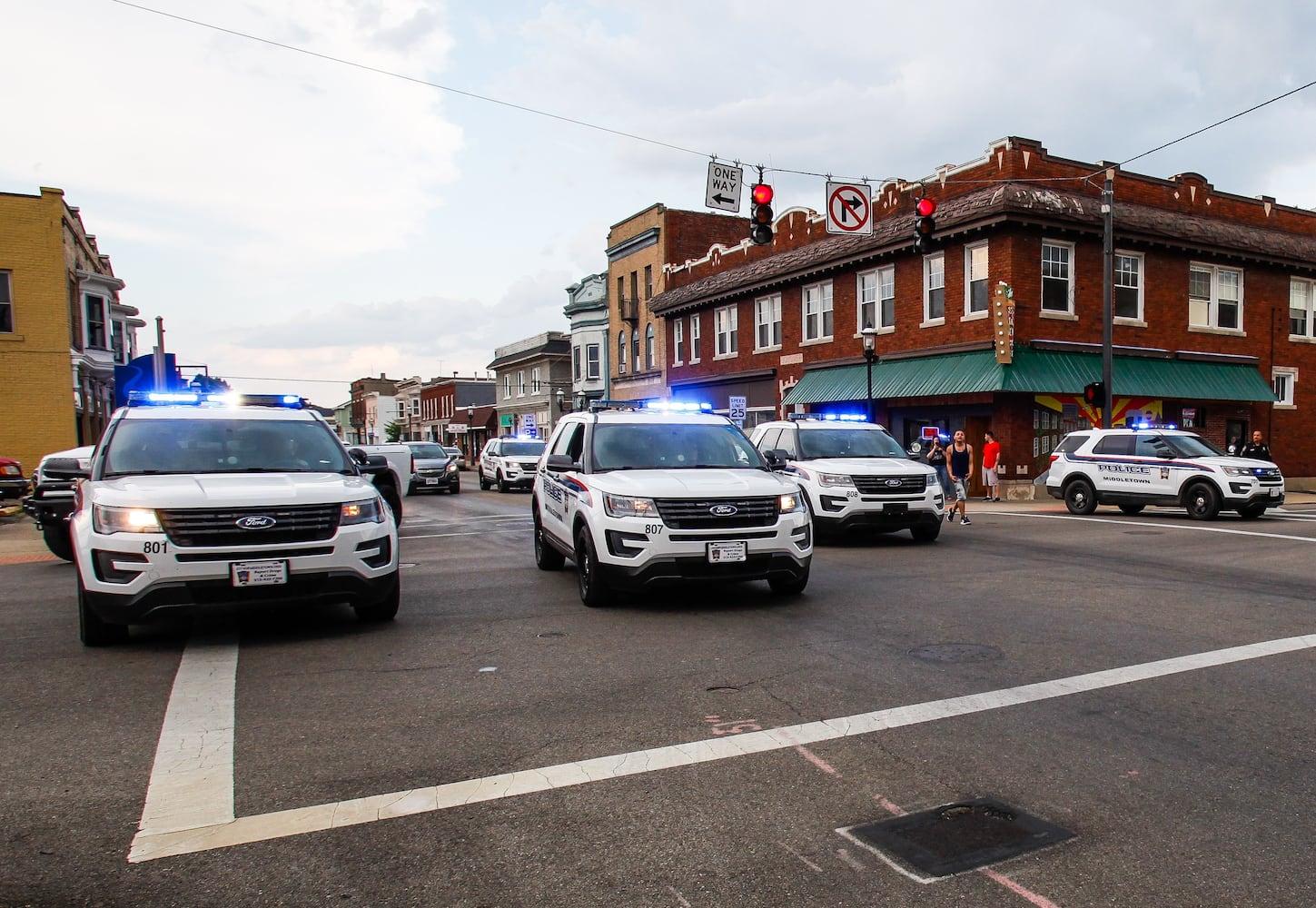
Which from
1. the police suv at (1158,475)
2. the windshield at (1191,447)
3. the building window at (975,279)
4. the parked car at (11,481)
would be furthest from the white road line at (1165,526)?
the parked car at (11,481)

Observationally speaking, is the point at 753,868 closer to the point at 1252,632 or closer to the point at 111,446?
the point at 1252,632

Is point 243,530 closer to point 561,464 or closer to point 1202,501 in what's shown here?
point 561,464

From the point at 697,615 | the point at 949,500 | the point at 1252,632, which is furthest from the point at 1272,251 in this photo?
the point at 697,615

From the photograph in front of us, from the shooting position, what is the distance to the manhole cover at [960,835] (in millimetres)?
3326

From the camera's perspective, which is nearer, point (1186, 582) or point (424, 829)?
point (424, 829)

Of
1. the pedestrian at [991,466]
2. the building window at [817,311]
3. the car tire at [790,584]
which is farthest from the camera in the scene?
the building window at [817,311]

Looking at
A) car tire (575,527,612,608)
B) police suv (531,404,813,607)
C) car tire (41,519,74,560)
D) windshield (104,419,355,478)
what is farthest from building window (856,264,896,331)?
windshield (104,419,355,478)

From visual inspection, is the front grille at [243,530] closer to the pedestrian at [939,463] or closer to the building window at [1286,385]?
the pedestrian at [939,463]

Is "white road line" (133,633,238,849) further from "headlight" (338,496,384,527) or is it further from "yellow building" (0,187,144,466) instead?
"yellow building" (0,187,144,466)

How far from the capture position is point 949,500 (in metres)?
21.7

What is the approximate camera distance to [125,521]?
20.5 feet

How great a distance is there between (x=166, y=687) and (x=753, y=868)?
406 cm

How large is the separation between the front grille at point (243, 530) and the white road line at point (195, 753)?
81cm

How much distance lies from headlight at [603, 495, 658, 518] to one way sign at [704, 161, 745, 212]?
1023 cm
